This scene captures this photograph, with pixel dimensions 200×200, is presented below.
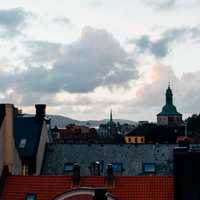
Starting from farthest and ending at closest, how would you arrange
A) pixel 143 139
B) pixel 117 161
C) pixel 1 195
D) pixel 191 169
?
pixel 143 139
pixel 117 161
pixel 1 195
pixel 191 169

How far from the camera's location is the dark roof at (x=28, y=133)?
66.2 meters

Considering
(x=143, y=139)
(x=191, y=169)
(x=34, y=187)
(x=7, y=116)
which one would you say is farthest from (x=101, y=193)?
(x=143, y=139)

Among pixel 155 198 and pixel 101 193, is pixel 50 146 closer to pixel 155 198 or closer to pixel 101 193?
pixel 155 198

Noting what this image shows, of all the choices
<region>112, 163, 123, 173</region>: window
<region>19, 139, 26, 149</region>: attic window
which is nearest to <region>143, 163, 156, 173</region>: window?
<region>112, 163, 123, 173</region>: window

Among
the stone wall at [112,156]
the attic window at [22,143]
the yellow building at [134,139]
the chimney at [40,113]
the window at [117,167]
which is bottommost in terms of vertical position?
the window at [117,167]

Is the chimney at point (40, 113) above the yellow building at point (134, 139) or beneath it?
beneath

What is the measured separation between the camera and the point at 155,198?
50781mm

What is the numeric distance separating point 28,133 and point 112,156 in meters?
9.19

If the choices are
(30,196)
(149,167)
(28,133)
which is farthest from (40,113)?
(30,196)

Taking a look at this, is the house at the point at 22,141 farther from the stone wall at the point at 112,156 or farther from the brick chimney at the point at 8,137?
the stone wall at the point at 112,156

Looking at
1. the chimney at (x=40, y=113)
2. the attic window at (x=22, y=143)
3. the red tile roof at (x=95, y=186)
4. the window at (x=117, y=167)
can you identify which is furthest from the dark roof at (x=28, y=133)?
the red tile roof at (x=95, y=186)

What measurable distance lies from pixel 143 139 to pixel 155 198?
122m

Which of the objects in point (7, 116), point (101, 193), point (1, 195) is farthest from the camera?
point (7, 116)

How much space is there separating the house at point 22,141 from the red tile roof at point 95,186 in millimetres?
3994
